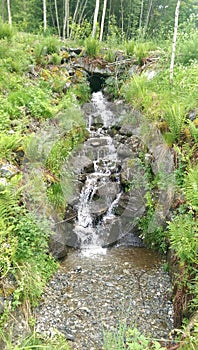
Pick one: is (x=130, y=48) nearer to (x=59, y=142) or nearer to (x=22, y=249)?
(x=59, y=142)

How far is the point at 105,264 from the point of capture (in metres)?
5.19

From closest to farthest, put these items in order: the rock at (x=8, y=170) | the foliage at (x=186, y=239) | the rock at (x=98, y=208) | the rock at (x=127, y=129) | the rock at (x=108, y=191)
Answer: the foliage at (x=186, y=239) < the rock at (x=8, y=170) < the rock at (x=98, y=208) < the rock at (x=108, y=191) < the rock at (x=127, y=129)

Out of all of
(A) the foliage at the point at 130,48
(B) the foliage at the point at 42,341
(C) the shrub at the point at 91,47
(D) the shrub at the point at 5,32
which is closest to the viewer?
(B) the foliage at the point at 42,341

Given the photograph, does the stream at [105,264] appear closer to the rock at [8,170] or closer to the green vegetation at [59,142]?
the green vegetation at [59,142]

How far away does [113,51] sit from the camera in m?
11.1

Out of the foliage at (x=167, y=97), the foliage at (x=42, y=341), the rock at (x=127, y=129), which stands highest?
the foliage at (x=167, y=97)

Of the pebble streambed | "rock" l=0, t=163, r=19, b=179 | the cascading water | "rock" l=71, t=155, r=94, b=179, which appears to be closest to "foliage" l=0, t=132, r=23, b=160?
"rock" l=0, t=163, r=19, b=179

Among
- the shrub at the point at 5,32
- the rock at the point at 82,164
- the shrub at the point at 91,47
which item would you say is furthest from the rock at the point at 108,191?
the shrub at the point at 91,47

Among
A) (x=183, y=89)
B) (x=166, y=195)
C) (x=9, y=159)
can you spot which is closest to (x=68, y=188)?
(x=9, y=159)

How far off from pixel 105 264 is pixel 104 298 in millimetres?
892

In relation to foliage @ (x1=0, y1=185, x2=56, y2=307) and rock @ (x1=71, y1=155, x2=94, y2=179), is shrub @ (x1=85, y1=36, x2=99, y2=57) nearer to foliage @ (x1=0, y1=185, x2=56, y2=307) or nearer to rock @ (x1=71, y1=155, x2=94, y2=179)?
rock @ (x1=71, y1=155, x2=94, y2=179)

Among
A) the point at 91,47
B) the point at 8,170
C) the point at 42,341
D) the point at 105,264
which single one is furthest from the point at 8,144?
the point at 91,47

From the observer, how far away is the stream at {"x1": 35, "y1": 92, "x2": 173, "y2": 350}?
12.7 ft

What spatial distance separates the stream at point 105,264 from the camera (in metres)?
3.88
